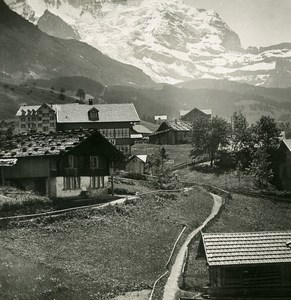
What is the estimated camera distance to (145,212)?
5047cm

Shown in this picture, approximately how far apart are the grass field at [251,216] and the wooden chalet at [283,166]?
54.2ft

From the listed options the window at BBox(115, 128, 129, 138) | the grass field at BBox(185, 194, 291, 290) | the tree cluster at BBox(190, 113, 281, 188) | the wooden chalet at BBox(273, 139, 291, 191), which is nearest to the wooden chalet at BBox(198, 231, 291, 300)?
the grass field at BBox(185, 194, 291, 290)

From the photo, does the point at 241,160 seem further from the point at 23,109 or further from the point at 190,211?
the point at 23,109

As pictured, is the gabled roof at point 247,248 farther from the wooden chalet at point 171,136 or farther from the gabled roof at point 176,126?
the gabled roof at point 176,126

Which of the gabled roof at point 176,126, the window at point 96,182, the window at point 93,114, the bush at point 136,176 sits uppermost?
the window at point 93,114

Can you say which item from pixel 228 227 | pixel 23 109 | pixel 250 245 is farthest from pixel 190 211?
pixel 23 109

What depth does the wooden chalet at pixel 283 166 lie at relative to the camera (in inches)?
3196

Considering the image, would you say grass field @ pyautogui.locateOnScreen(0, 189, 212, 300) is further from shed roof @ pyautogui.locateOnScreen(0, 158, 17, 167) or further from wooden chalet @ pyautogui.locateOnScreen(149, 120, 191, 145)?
wooden chalet @ pyautogui.locateOnScreen(149, 120, 191, 145)

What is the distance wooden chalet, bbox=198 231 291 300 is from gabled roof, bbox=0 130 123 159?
25.0 m

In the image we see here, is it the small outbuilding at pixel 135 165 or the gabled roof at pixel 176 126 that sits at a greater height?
the gabled roof at pixel 176 126

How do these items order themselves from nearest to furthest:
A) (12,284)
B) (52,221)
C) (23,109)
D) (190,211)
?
1. (12,284)
2. (52,221)
3. (190,211)
4. (23,109)

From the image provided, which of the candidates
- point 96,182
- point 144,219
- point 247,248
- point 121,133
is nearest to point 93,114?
point 121,133

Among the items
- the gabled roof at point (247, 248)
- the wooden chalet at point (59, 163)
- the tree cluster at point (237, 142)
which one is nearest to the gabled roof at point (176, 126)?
the tree cluster at point (237, 142)

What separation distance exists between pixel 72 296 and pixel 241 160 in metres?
67.4
